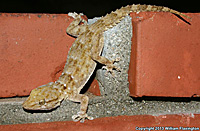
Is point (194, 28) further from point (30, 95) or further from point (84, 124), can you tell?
point (30, 95)

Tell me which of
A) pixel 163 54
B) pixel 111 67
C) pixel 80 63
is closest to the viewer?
pixel 163 54

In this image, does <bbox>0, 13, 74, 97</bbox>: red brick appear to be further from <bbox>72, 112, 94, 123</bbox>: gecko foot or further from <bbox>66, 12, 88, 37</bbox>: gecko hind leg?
<bbox>72, 112, 94, 123</bbox>: gecko foot

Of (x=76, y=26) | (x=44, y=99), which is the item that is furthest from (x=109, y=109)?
(x=76, y=26)

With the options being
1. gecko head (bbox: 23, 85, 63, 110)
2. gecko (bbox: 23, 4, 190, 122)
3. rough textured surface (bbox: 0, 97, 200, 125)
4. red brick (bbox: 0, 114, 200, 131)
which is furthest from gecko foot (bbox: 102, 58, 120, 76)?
gecko head (bbox: 23, 85, 63, 110)

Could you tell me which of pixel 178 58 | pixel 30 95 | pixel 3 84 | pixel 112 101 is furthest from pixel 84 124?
pixel 178 58

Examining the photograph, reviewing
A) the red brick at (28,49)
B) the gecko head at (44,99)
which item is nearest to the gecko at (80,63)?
the gecko head at (44,99)

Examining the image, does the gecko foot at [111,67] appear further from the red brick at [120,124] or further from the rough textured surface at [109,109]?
the red brick at [120,124]

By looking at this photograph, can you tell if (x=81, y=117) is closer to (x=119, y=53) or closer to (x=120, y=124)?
(x=120, y=124)
